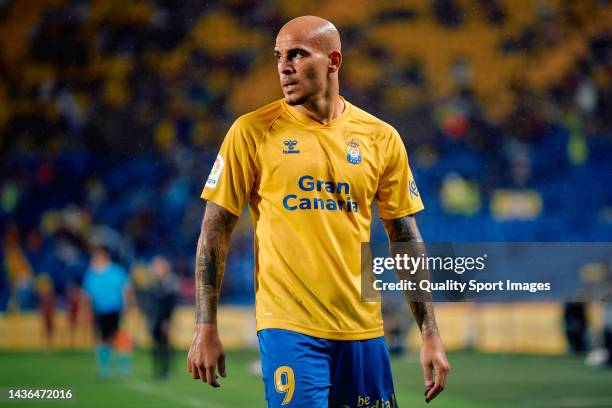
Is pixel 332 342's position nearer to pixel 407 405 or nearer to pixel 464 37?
pixel 407 405

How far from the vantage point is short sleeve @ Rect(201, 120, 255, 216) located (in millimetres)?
3799

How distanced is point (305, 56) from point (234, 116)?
1557cm

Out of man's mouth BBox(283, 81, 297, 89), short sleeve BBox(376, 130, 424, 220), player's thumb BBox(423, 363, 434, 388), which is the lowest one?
player's thumb BBox(423, 363, 434, 388)

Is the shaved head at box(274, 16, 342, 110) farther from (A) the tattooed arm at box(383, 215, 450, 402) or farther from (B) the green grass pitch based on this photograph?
(B) the green grass pitch

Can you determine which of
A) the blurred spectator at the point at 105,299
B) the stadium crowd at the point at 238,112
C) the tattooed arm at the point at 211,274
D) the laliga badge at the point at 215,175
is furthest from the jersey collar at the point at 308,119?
the stadium crowd at the point at 238,112

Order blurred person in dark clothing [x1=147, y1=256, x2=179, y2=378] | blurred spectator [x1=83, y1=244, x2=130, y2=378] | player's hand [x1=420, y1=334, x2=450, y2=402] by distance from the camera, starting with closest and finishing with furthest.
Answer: player's hand [x1=420, y1=334, x2=450, y2=402], blurred person in dark clothing [x1=147, y1=256, x2=179, y2=378], blurred spectator [x1=83, y1=244, x2=130, y2=378]

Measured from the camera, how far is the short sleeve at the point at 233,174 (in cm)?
380

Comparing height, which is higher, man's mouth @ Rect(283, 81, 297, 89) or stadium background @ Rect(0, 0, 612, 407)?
stadium background @ Rect(0, 0, 612, 407)

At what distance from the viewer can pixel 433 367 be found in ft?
13.0

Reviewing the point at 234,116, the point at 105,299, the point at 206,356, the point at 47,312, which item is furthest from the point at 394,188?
the point at 234,116

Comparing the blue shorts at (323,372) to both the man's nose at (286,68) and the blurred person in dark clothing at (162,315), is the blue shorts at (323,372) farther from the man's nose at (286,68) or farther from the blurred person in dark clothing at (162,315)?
the blurred person in dark clothing at (162,315)

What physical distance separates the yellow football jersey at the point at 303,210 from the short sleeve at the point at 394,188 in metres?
0.09

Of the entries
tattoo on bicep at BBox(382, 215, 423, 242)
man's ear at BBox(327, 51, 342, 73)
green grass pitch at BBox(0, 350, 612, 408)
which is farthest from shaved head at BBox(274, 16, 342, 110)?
green grass pitch at BBox(0, 350, 612, 408)

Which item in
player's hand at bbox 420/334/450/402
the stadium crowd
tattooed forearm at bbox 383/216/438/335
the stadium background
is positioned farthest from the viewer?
the stadium crowd
